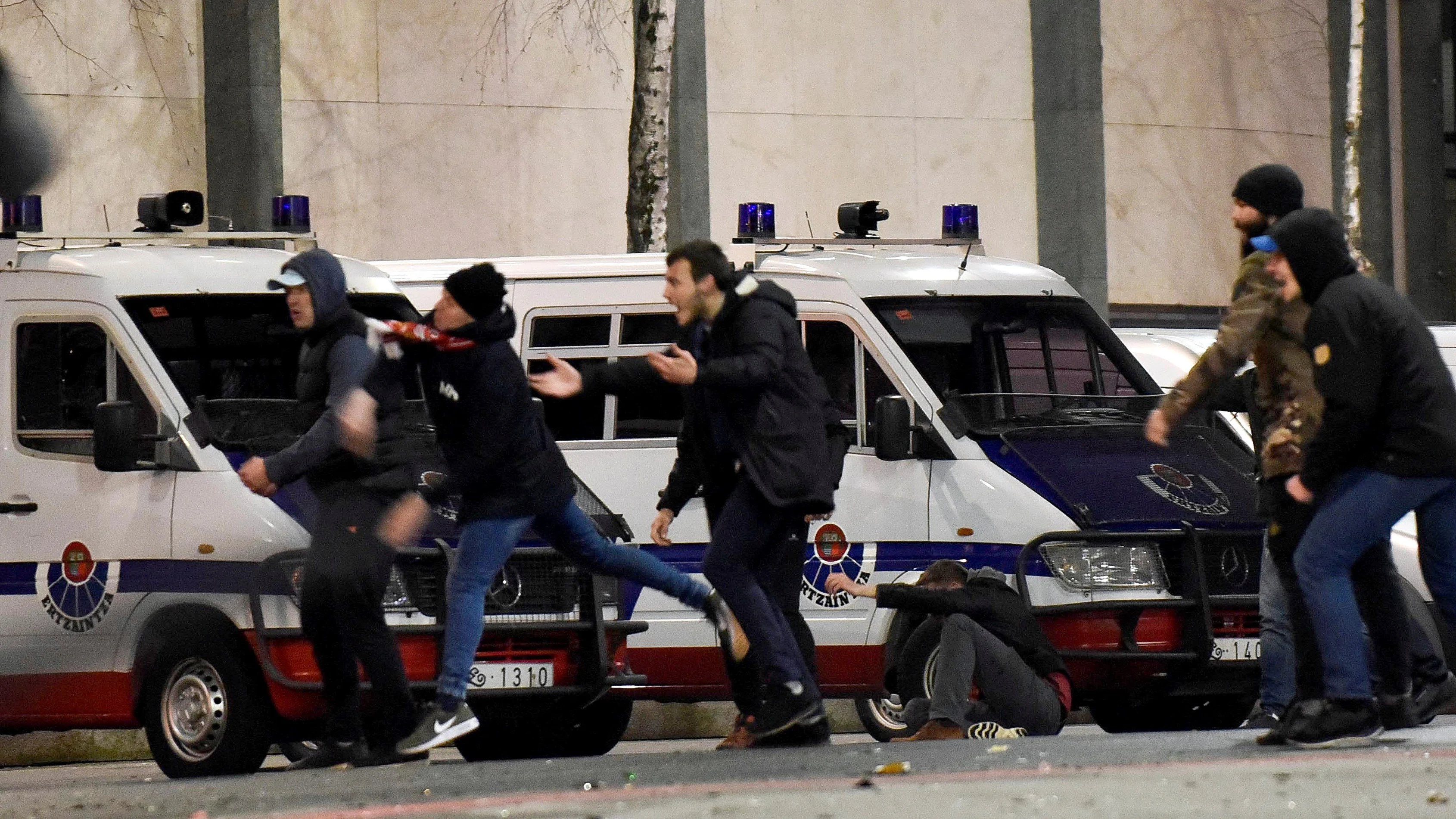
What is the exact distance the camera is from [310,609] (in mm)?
7691

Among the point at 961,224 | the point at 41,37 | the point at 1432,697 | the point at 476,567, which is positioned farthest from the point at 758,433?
the point at 41,37

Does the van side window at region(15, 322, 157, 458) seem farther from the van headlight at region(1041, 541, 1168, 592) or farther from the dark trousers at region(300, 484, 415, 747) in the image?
the van headlight at region(1041, 541, 1168, 592)

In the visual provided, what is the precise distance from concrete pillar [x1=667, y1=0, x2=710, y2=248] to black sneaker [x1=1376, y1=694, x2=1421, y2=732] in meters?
11.9

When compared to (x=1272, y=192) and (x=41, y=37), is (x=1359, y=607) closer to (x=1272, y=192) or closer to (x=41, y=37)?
(x=1272, y=192)

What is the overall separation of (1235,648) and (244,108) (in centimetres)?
998

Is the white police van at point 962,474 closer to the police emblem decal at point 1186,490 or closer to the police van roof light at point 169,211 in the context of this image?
the police emblem decal at point 1186,490

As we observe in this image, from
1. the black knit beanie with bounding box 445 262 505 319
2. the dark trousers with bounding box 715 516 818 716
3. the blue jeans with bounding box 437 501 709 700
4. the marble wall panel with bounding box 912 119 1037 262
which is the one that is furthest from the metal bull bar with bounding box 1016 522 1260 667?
the marble wall panel with bounding box 912 119 1037 262

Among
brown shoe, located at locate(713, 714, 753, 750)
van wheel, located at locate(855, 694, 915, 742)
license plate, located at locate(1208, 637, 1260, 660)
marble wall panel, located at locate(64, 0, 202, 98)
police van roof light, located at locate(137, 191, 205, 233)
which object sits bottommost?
van wheel, located at locate(855, 694, 915, 742)

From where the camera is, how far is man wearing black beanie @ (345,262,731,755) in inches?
301

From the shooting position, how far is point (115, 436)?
861 centimetres

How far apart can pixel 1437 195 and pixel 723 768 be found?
1753 cm

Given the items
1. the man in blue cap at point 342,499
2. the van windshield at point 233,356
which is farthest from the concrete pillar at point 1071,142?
the man in blue cap at point 342,499

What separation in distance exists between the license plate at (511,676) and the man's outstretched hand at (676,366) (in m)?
1.89

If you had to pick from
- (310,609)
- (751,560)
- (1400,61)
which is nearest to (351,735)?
(310,609)
